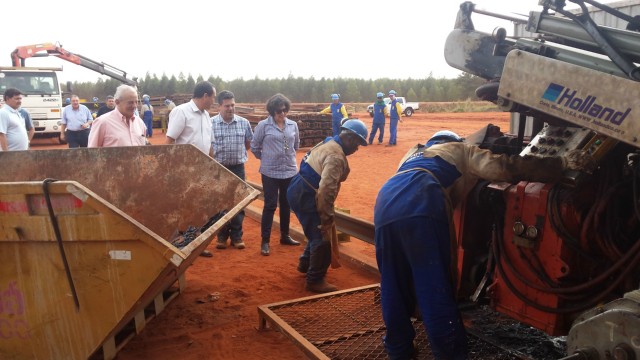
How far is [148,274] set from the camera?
3.27 metres

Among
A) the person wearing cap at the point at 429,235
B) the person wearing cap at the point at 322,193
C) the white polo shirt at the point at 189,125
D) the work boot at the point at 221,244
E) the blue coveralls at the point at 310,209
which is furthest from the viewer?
the work boot at the point at 221,244

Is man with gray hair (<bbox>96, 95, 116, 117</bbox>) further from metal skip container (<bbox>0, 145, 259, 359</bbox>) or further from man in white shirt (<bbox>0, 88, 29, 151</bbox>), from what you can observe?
metal skip container (<bbox>0, 145, 259, 359</bbox>)

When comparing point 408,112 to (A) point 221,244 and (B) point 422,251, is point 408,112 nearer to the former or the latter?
(A) point 221,244

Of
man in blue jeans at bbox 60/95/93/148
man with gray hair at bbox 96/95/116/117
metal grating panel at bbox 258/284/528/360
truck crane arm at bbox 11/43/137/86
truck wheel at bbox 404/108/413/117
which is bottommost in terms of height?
metal grating panel at bbox 258/284/528/360

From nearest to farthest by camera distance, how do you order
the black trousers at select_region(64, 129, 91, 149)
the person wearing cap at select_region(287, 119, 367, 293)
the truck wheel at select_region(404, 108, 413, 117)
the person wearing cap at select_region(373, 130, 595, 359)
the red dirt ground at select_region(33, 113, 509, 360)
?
the person wearing cap at select_region(373, 130, 595, 359)
the red dirt ground at select_region(33, 113, 509, 360)
the person wearing cap at select_region(287, 119, 367, 293)
the black trousers at select_region(64, 129, 91, 149)
the truck wheel at select_region(404, 108, 413, 117)

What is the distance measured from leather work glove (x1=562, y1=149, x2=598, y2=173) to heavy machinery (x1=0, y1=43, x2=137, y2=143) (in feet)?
64.9

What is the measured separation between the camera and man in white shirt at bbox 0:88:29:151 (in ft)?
22.8

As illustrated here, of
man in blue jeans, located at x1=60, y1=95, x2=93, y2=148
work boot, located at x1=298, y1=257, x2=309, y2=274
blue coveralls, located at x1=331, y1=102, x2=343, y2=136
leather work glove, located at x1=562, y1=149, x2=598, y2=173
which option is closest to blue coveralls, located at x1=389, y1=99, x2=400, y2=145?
blue coveralls, located at x1=331, y1=102, x2=343, y2=136

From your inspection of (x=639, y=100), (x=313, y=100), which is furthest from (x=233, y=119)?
(x=313, y=100)

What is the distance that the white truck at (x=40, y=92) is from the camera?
1894 centimetres

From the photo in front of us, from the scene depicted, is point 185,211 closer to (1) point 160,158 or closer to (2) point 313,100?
(1) point 160,158

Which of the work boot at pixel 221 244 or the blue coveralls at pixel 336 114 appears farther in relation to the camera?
the blue coveralls at pixel 336 114

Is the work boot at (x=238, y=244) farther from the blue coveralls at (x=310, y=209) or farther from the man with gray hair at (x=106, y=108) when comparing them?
the man with gray hair at (x=106, y=108)

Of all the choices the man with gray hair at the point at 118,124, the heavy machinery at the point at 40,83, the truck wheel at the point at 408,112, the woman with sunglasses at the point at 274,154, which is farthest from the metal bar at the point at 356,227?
the truck wheel at the point at 408,112
